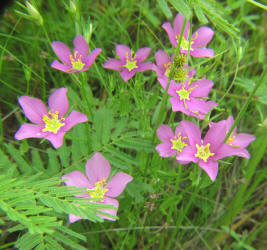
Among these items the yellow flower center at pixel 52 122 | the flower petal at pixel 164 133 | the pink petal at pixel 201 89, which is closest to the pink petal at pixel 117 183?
the flower petal at pixel 164 133

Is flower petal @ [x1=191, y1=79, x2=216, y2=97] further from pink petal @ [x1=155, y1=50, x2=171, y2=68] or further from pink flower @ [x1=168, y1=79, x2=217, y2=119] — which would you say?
pink petal @ [x1=155, y1=50, x2=171, y2=68]

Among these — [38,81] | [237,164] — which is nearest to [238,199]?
[237,164]

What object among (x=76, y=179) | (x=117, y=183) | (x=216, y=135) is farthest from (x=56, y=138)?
(x=216, y=135)

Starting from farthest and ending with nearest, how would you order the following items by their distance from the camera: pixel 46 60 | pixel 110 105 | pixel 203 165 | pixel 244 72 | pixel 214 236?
pixel 244 72 < pixel 46 60 < pixel 214 236 < pixel 110 105 < pixel 203 165

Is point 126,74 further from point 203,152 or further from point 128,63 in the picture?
point 203,152

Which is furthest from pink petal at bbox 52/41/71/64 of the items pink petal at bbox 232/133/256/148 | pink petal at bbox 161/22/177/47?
pink petal at bbox 232/133/256/148

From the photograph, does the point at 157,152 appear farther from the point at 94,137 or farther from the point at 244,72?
the point at 244,72

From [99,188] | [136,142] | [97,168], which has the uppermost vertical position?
[136,142]
